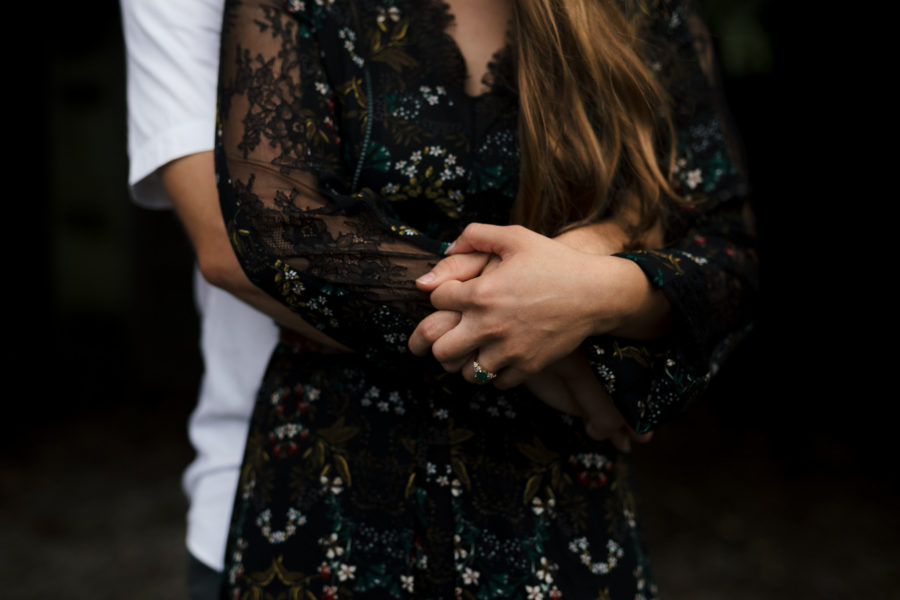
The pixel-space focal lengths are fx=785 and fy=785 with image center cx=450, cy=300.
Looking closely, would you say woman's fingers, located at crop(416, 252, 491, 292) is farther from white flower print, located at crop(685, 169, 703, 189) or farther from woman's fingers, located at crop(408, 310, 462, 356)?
white flower print, located at crop(685, 169, 703, 189)

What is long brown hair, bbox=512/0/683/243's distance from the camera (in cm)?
109

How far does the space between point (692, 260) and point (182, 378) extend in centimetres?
477

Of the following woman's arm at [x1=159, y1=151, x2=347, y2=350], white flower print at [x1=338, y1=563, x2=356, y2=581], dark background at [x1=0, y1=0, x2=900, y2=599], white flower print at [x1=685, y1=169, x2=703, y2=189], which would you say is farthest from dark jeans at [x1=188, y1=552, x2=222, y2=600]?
dark background at [x1=0, y1=0, x2=900, y2=599]

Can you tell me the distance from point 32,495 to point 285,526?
352 cm

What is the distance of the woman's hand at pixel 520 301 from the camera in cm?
92

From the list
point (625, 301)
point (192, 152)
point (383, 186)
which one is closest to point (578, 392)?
point (625, 301)

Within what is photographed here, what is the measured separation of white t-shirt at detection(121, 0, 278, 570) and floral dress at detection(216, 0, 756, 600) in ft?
0.28

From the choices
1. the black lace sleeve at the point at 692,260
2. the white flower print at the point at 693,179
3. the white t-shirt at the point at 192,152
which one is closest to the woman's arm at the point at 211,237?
the white t-shirt at the point at 192,152

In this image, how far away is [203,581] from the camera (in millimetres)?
1259

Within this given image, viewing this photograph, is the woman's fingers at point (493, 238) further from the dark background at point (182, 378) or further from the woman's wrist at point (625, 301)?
the dark background at point (182, 378)

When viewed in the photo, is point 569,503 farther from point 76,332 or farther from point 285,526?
point 76,332

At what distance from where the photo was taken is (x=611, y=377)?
0.99 m

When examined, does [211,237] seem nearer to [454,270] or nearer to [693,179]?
[454,270]

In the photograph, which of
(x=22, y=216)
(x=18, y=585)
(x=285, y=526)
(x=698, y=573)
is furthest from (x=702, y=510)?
(x=22, y=216)
